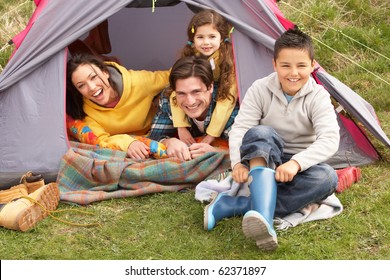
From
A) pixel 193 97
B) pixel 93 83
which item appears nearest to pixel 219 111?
pixel 193 97

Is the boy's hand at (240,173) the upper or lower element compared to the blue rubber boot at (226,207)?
upper

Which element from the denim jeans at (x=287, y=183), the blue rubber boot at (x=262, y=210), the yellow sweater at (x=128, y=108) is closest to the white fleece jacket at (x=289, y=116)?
the denim jeans at (x=287, y=183)

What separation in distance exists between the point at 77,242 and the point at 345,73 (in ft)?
10.1

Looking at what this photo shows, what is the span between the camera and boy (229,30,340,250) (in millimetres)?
3023

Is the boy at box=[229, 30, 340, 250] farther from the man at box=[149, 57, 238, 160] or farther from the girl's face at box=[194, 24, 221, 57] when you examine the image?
the girl's face at box=[194, 24, 221, 57]

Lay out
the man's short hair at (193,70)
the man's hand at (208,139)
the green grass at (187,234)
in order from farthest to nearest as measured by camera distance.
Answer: the man's hand at (208,139)
the man's short hair at (193,70)
the green grass at (187,234)

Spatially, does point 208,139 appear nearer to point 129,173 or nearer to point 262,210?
point 129,173

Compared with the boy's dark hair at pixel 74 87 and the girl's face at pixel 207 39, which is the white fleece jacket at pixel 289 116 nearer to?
the girl's face at pixel 207 39

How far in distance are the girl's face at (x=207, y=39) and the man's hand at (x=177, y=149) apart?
0.52 m

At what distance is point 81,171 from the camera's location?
3.74 meters

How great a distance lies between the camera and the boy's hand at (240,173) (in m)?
3.17

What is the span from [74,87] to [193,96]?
0.75 m

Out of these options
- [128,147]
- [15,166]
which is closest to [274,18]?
[128,147]

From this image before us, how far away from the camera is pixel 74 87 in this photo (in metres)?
4.17
